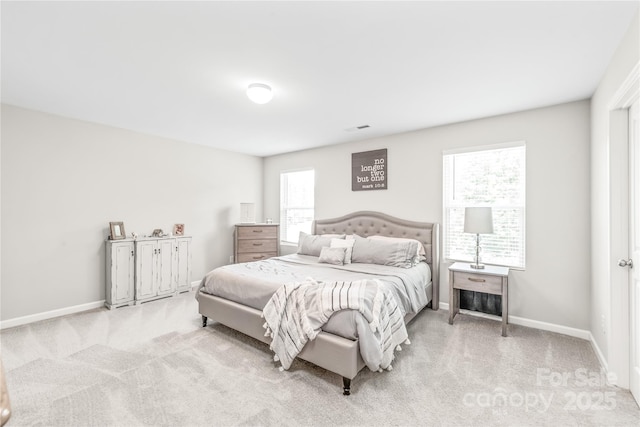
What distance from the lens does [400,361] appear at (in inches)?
99.0

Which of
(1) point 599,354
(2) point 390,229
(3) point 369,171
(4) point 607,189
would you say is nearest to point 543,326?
(1) point 599,354

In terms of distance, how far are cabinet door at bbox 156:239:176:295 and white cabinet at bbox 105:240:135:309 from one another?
1.10 ft

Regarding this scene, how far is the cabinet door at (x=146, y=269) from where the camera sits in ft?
13.2

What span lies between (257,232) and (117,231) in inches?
80.7

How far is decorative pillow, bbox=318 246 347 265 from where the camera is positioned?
3.77 meters

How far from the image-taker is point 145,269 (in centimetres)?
411

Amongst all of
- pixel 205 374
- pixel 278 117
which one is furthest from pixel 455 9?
pixel 205 374

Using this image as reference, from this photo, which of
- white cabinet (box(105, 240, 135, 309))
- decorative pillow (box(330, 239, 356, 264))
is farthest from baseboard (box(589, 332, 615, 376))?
white cabinet (box(105, 240, 135, 309))

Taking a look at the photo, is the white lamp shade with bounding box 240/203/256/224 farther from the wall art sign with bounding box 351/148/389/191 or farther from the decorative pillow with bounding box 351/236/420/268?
the decorative pillow with bounding box 351/236/420/268

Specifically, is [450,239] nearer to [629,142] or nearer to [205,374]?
[629,142]

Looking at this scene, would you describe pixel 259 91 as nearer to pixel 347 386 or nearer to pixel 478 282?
pixel 347 386

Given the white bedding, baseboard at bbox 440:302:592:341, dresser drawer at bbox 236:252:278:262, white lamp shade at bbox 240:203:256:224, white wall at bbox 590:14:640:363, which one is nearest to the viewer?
white wall at bbox 590:14:640:363

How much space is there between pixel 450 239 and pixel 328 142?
2453 mm

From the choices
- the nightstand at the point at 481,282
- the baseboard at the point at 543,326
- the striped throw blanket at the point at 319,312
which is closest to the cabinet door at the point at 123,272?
the striped throw blanket at the point at 319,312
